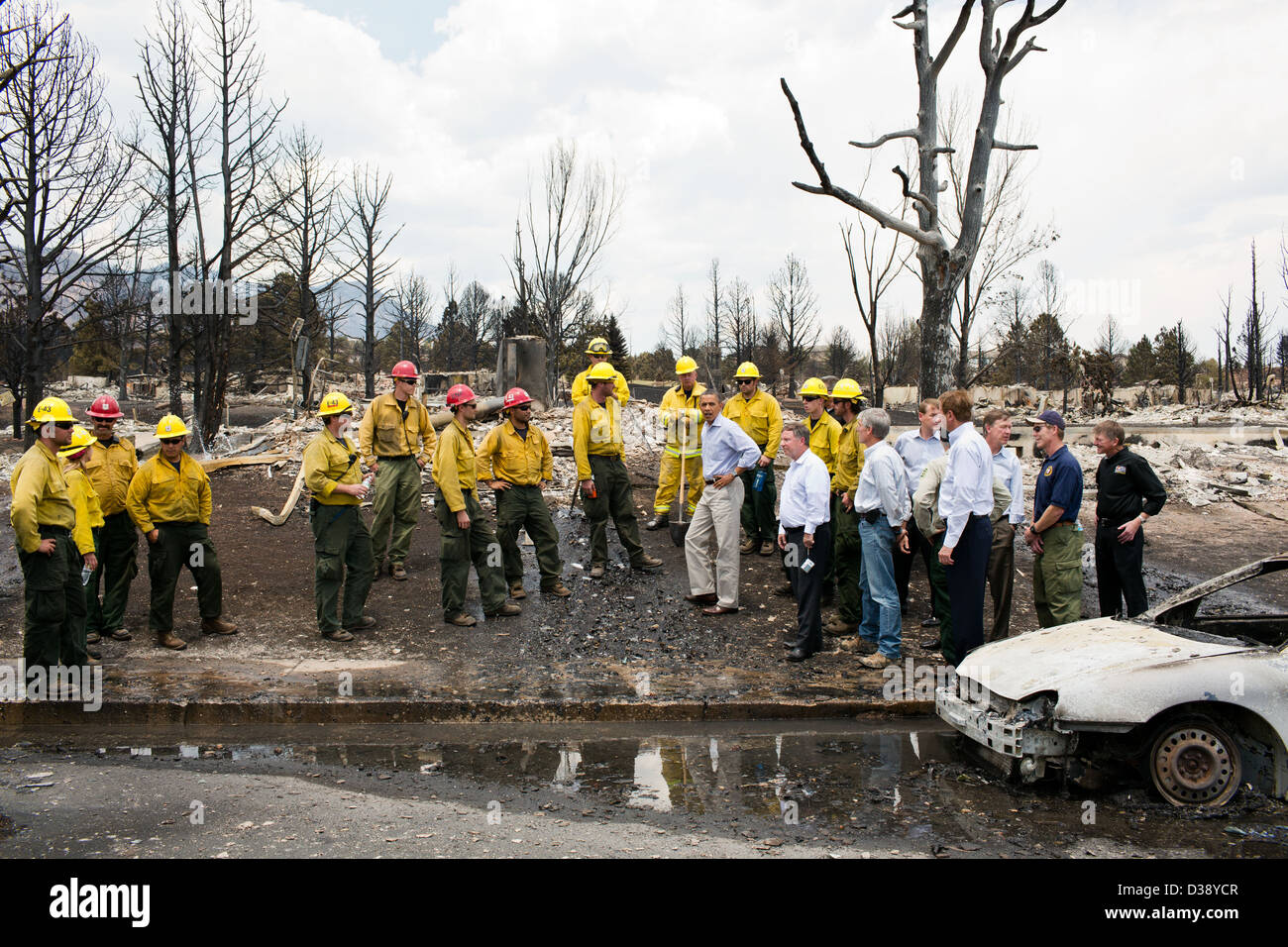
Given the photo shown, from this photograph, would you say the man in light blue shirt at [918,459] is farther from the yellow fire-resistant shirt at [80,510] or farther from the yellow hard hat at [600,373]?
the yellow fire-resistant shirt at [80,510]

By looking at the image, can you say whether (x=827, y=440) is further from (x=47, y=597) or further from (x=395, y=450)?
(x=47, y=597)

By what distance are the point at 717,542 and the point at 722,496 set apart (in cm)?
44

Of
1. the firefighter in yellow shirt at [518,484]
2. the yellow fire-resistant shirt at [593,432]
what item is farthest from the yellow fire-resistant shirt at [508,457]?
the yellow fire-resistant shirt at [593,432]

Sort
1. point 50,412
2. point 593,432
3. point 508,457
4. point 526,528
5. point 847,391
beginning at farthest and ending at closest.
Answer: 1. point 593,432
2. point 526,528
3. point 508,457
4. point 847,391
5. point 50,412

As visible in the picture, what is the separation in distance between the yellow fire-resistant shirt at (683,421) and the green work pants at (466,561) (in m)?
2.52

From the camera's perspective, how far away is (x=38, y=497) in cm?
611

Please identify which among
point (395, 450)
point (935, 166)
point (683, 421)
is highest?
point (935, 166)

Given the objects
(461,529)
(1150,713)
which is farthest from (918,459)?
(461,529)

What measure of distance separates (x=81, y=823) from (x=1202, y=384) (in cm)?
5841

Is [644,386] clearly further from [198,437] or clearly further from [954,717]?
[954,717]

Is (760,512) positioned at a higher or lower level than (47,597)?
higher

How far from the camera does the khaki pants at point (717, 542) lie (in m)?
8.02
